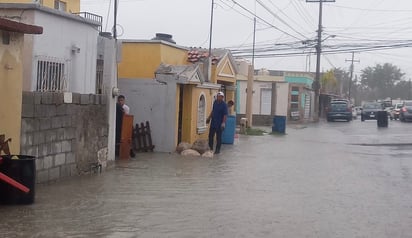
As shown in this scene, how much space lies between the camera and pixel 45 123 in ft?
36.7

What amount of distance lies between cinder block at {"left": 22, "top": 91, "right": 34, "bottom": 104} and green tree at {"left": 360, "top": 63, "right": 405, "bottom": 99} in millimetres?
126205

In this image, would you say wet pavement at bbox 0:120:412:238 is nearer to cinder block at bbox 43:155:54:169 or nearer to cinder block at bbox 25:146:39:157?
cinder block at bbox 43:155:54:169

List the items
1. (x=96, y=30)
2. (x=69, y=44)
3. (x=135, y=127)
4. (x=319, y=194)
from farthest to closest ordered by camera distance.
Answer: (x=135, y=127) → (x=96, y=30) → (x=69, y=44) → (x=319, y=194)

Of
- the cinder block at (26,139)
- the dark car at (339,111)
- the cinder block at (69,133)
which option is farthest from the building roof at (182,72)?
the dark car at (339,111)

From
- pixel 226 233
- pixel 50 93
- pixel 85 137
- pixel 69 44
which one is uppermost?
pixel 69 44

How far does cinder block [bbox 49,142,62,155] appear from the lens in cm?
1142

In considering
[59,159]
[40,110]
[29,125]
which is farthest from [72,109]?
[29,125]

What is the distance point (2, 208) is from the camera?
8844 mm

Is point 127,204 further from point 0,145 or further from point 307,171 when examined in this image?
point 307,171

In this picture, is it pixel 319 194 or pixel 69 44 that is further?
pixel 69 44

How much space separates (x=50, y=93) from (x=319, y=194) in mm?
4890

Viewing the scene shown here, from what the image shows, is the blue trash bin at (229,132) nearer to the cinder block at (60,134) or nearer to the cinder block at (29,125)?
the cinder block at (60,134)

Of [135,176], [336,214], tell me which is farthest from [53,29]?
[336,214]

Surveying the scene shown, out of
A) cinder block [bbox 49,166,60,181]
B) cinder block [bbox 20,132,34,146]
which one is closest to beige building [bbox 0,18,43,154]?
cinder block [bbox 20,132,34,146]
